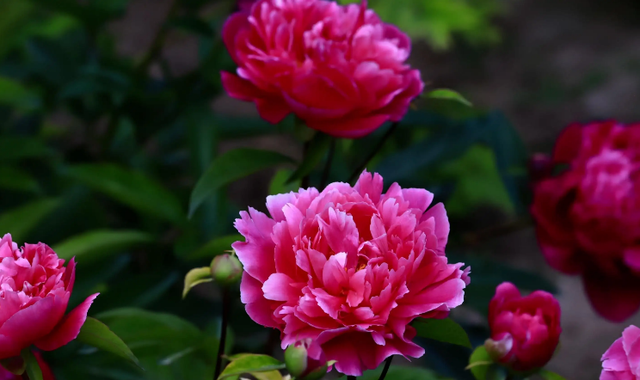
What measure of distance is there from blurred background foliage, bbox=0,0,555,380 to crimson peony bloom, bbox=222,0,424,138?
0.04 m

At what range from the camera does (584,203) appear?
0.61 meters

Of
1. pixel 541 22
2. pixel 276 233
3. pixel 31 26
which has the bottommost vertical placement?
pixel 541 22

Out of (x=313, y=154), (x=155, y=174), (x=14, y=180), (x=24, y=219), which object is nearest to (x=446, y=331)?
(x=313, y=154)

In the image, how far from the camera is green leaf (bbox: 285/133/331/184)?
1.56 ft

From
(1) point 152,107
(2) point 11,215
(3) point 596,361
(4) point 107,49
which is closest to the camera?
(2) point 11,215

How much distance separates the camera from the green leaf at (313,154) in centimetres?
48

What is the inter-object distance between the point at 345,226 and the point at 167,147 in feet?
2.88

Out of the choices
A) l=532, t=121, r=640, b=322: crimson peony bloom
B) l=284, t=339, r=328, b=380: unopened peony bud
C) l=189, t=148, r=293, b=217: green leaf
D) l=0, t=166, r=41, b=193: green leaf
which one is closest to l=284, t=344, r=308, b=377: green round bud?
l=284, t=339, r=328, b=380: unopened peony bud

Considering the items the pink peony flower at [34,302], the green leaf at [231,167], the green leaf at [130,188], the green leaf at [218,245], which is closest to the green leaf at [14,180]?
the green leaf at [130,188]

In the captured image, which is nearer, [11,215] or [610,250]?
[610,250]

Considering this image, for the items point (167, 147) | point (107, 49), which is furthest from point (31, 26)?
point (167, 147)

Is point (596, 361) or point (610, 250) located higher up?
point (610, 250)

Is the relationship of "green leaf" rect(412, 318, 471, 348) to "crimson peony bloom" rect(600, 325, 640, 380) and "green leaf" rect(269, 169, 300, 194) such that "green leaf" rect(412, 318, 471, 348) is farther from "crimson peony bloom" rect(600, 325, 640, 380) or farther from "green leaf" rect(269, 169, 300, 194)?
"green leaf" rect(269, 169, 300, 194)

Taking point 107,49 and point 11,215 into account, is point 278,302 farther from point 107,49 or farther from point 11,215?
point 107,49
